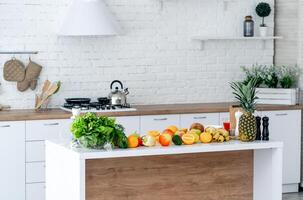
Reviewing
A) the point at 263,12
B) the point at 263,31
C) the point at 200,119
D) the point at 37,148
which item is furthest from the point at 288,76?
the point at 37,148

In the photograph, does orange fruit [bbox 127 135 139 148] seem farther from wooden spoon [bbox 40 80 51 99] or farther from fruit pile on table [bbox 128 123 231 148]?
wooden spoon [bbox 40 80 51 99]

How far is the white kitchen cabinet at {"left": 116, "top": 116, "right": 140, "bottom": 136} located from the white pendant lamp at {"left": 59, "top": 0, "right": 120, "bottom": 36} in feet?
3.07

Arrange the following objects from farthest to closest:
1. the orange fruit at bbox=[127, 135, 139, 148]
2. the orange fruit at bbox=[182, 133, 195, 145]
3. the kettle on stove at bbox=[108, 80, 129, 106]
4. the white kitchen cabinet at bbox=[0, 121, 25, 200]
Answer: the kettle on stove at bbox=[108, 80, 129, 106] < the white kitchen cabinet at bbox=[0, 121, 25, 200] < the orange fruit at bbox=[182, 133, 195, 145] < the orange fruit at bbox=[127, 135, 139, 148]

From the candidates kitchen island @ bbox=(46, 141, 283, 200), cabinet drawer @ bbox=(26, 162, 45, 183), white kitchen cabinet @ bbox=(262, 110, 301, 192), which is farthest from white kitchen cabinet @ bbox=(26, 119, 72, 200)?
white kitchen cabinet @ bbox=(262, 110, 301, 192)

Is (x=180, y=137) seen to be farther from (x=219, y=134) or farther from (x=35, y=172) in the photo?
(x=35, y=172)

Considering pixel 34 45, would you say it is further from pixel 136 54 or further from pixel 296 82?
pixel 296 82

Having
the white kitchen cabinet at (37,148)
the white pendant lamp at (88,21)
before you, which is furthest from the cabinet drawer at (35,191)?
the white pendant lamp at (88,21)

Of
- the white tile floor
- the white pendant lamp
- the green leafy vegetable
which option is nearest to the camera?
the green leafy vegetable

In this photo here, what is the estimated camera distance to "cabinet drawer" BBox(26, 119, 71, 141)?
26.1 ft

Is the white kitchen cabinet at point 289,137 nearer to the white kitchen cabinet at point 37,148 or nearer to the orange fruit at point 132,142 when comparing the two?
the white kitchen cabinet at point 37,148

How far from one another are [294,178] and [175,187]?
11.7ft

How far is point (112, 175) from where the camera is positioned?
5.88 m

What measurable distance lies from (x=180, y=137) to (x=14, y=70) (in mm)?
3027

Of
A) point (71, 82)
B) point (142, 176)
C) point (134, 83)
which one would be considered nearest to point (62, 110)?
point (71, 82)
